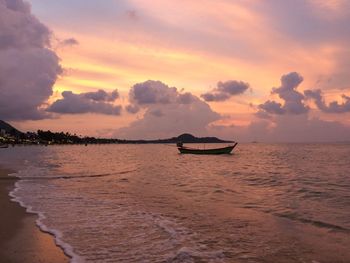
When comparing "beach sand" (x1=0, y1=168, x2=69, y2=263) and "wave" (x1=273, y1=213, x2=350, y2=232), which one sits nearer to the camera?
"beach sand" (x1=0, y1=168, x2=69, y2=263)

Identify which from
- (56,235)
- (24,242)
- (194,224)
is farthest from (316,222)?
(24,242)

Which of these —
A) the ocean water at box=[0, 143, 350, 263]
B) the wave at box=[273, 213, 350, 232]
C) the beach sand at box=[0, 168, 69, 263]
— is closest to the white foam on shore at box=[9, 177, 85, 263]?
the ocean water at box=[0, 143, 350, 263]

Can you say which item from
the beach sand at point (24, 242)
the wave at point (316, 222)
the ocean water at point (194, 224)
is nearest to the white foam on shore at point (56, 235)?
the ocean water at point (194, 224)

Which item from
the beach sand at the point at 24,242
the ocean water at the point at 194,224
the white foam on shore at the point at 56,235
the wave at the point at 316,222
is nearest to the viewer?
the beach sand at the point at 24,242

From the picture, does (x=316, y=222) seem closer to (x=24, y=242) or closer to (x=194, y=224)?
(x=194, y=224)

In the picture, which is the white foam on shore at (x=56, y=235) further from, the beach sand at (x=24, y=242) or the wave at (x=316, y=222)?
the wave at (x=316, y=222)

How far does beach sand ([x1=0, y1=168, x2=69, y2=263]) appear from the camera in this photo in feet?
30.9

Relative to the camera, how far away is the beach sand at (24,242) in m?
9.41

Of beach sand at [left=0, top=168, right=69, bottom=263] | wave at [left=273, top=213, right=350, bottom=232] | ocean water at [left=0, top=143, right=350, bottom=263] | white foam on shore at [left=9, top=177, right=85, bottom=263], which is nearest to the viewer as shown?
beach sand at [left=0, top=168, right=69, bottom=263]

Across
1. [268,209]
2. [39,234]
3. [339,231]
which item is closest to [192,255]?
[39,234]

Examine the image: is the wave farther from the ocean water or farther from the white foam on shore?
the white foam on shore

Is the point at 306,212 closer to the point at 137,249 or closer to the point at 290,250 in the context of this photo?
the point at 290,250

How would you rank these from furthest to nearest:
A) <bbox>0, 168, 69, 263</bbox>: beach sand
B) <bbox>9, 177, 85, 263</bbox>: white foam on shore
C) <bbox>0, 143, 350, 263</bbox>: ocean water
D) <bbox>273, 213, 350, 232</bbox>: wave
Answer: <bbox>273, 213, 350, 232</bbox>: wave → <bbox>0, 143, 350, 263</bbox>: ocean water → <bbox>9, 177, 85, 263</bbox>: white foam on shore → <bbox>0, 168, 69, 263</bbox>: beach sand

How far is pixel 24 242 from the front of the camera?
1083 cm
